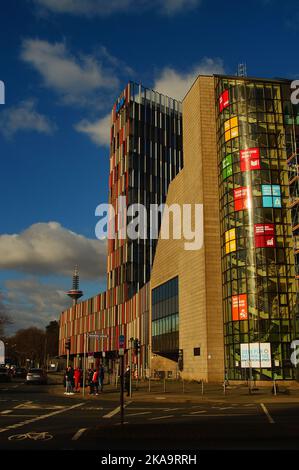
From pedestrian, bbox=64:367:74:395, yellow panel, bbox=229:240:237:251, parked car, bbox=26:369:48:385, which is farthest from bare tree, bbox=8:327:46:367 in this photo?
A: pedestrian, bbox=64:367:74:395

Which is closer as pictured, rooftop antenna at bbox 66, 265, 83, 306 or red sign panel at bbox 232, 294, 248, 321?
red sign panel at bbox 232, 294, 248, 321

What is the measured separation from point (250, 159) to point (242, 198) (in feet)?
12.7

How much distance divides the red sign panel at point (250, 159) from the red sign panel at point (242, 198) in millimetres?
2064

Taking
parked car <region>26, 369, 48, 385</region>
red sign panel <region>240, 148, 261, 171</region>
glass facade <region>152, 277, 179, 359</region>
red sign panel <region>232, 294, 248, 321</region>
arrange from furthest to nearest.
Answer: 1. glass facade <region>152, 277, 179, 359</region>
2. parked car <region>26, 369, 48, 385</region>
3. red sign panel <region>240, 148, 261, 171</region>
4. red sign panel <region>232, 294, 248, 321</region>

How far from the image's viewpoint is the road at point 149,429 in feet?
39.5

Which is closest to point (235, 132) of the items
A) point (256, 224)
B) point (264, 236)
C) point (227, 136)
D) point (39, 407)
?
point (227, 136)

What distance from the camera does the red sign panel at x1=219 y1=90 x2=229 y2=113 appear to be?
51.4m

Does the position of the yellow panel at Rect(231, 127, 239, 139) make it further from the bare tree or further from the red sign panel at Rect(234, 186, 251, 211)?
the bare tree

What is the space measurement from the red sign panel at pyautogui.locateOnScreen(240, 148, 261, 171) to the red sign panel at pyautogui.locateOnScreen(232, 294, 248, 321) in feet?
39.6

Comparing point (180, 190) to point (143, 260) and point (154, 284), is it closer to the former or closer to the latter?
point (154, 284)

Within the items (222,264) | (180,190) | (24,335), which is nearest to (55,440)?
(222,264)

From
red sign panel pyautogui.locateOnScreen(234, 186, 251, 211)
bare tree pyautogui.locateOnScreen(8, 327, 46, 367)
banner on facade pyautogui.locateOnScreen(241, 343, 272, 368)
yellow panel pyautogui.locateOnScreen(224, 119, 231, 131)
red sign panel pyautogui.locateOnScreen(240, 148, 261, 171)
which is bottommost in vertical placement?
banner on facade pyautogui.locateOnScreen(241, 343, 272, 368)

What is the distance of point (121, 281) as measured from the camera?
97562mm

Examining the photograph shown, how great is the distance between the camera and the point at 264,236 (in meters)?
46.8
